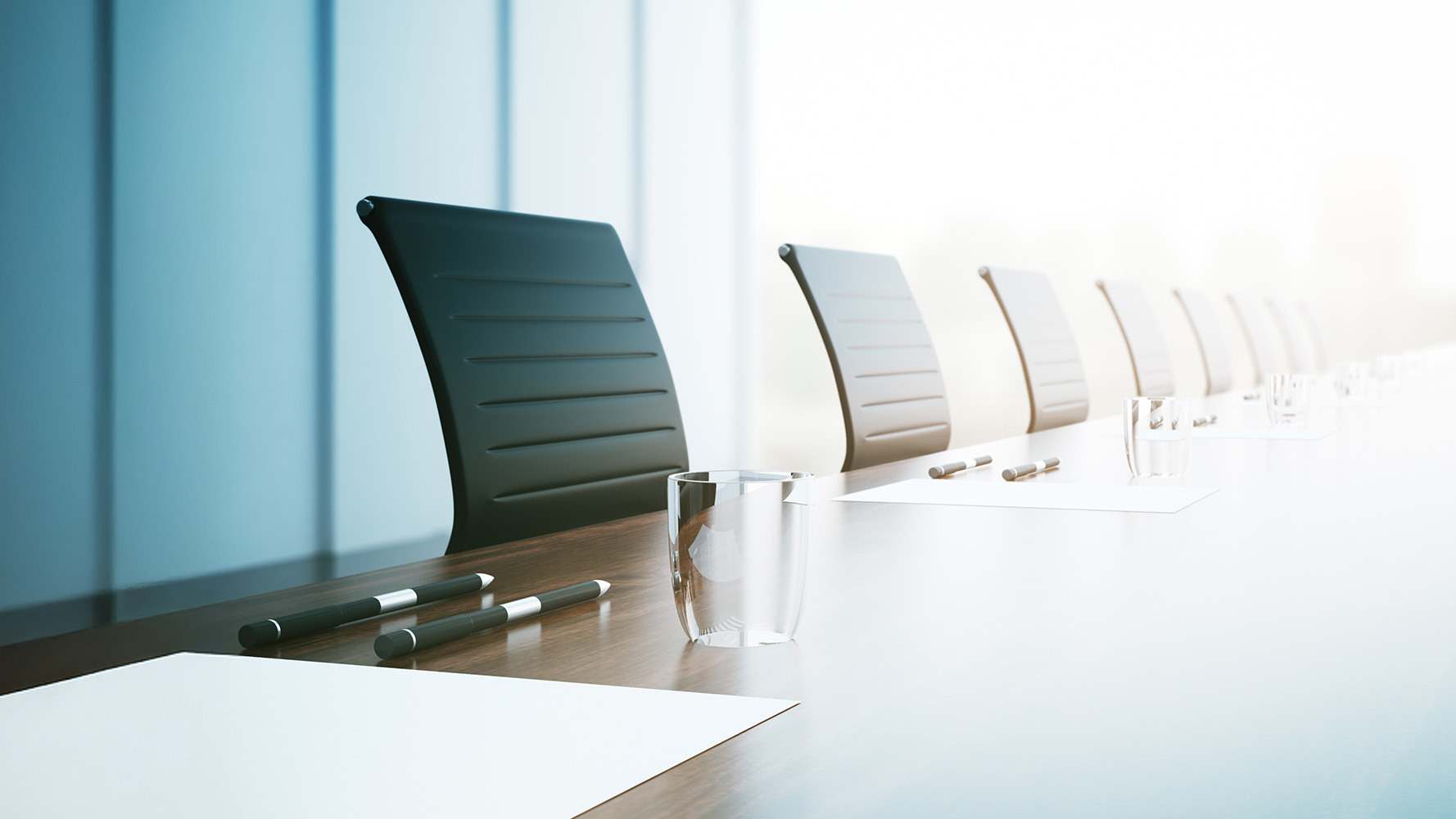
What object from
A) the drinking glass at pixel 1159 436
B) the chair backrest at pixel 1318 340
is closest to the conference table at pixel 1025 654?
the drinking glass at pixel 1159 436

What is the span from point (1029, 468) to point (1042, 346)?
6.21 feet

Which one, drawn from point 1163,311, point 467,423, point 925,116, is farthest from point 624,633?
point 1163,311

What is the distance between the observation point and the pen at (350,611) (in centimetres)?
60

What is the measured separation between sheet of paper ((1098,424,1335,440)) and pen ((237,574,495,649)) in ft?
4.95

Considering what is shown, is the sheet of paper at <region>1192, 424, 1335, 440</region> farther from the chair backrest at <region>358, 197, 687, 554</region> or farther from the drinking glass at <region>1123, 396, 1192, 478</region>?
the chair backrest at <region>358, 197, 687, 554</region>

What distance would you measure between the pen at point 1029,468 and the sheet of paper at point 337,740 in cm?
86

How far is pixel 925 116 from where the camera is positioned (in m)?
6.86

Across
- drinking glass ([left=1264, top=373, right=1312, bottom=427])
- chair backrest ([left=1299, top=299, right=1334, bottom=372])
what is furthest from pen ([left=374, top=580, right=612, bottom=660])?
chair backrest ([left=1299, top=299, right=1334, bottom=372])

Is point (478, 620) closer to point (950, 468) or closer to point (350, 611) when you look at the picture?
point (350, 611)

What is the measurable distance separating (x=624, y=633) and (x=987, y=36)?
7.14m

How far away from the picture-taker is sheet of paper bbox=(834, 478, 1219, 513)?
1.08 meters

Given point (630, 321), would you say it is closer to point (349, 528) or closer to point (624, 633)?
point (624, 633)

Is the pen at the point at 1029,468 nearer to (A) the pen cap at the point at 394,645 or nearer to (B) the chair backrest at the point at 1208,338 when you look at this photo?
(A) the pen cap at the point at 394,645

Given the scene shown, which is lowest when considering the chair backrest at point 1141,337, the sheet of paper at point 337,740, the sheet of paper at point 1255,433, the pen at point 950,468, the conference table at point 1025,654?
the sheet of paper at point 337,740
